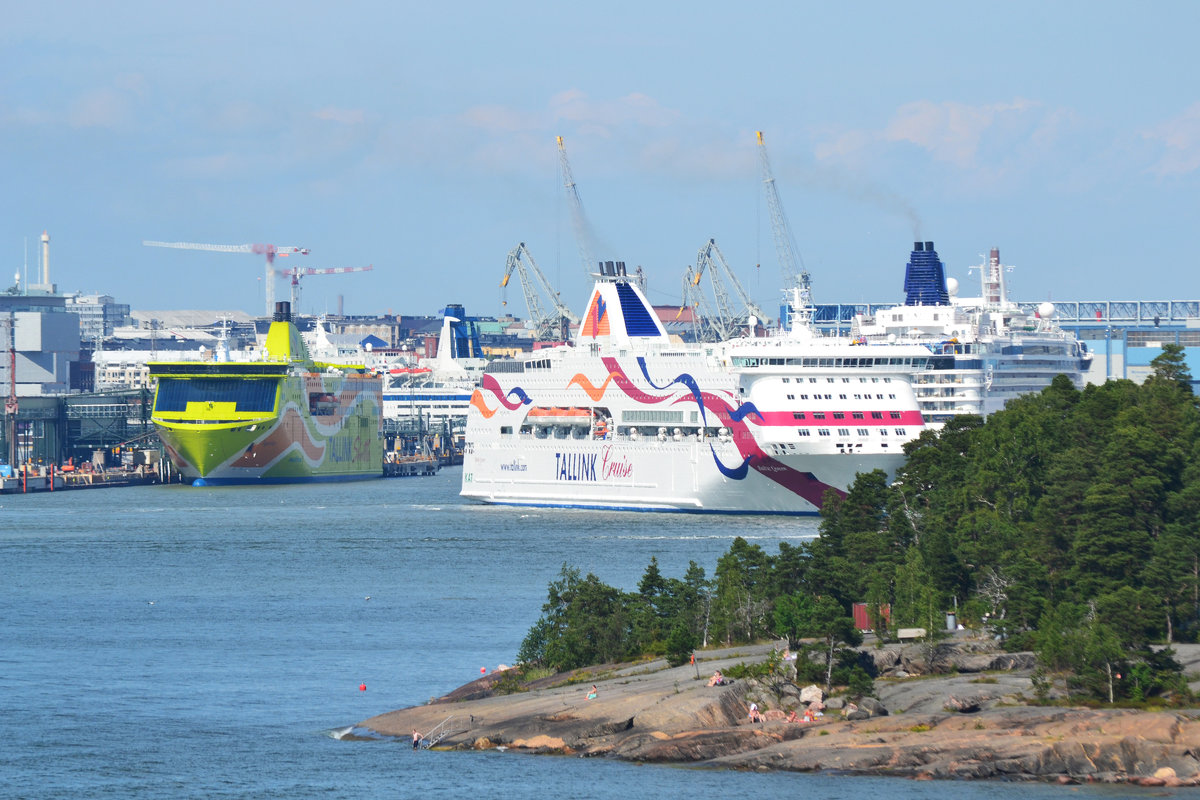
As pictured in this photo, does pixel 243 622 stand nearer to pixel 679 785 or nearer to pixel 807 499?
pixel 679 785

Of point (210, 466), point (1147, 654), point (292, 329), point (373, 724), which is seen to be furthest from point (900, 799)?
point (292, 329)

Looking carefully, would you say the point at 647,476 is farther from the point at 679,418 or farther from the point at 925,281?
the point at 925,281

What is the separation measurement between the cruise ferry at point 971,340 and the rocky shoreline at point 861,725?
37002 millimetres

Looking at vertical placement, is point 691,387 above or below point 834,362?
below

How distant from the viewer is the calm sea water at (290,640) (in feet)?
111

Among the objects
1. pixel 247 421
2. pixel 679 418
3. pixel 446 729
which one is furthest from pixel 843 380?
pixel 247 421

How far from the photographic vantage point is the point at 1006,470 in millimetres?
50000

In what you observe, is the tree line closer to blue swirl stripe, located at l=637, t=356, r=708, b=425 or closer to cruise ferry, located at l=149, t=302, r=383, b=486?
blue swirl stripe, located at l=637, t=356, r=708, b=425

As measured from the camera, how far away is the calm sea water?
3384 cm

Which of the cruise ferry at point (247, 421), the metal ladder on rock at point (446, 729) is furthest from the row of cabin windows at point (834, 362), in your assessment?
the cruise ferry at point (247, 421)

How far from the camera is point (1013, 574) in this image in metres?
42.2

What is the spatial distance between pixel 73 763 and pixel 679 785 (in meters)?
11.4

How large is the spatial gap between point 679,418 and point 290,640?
33350mm

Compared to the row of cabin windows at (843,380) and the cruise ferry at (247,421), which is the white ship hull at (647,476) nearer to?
the row of cabin windows at (843,380)
